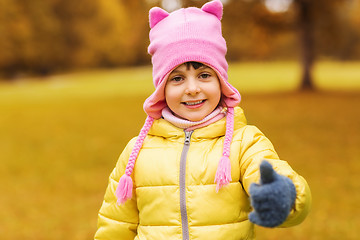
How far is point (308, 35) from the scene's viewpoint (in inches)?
739

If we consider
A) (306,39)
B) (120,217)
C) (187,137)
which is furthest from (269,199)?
(306,39)

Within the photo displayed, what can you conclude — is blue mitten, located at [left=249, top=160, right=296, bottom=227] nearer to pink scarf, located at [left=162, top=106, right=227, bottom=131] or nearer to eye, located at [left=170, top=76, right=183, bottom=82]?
pink scarf, located at [left=162, top=106, right=227, bottom=131]

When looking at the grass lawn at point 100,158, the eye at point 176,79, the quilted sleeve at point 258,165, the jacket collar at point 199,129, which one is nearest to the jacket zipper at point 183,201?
the jacket collar at point 199,129

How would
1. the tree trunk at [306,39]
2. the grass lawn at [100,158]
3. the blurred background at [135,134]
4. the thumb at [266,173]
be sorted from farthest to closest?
the tree trunk at [306,39] < the blurred background at [135,134] < the grass lawn at [100,158] < the thumb at [266,173]

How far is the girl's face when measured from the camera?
7.39 ft

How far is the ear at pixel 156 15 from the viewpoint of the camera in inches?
92.8

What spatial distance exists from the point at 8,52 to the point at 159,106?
109ft

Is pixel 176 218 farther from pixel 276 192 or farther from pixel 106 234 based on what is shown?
pixel 276 192

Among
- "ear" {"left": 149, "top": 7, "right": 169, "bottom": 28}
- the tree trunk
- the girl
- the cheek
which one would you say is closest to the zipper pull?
the girl

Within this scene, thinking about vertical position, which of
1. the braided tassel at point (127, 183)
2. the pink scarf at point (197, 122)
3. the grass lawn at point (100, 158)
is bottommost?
the grass lawn at point (100, 158)

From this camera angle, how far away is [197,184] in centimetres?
216

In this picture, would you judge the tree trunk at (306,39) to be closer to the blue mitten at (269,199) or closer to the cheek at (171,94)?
the cheek at (171,94)

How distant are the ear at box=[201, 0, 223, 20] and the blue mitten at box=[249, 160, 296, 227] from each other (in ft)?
3.07

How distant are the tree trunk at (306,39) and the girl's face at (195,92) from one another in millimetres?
16596
